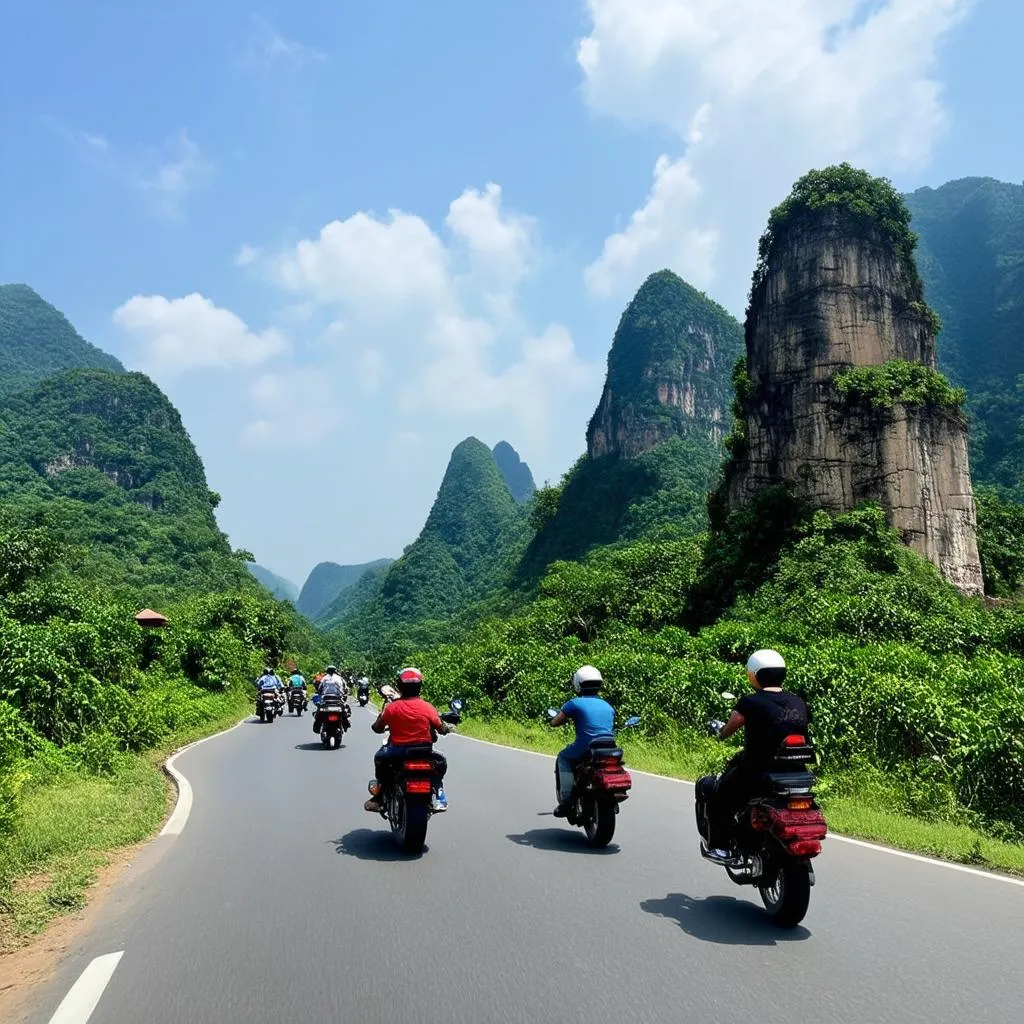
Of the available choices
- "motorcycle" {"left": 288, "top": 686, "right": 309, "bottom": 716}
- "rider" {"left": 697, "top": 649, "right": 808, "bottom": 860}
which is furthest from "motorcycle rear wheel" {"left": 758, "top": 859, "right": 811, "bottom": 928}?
"motorcycle" {"left": 288, "top": 686, "right": 309, "bottom": 716}

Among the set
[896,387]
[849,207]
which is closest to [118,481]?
[849,207]

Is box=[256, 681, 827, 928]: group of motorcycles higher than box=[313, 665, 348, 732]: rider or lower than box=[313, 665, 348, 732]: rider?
lower

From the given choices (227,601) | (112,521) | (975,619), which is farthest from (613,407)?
(975,619)

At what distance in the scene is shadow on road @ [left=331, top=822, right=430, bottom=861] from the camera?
6.46m

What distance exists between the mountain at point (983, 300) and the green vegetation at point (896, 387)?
1599 inches

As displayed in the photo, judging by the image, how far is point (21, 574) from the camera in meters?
24.5

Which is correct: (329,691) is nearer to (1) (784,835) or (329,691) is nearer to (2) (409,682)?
(2) (409,682)

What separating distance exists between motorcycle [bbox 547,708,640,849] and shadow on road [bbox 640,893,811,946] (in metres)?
1.31

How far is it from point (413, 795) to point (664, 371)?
119 m

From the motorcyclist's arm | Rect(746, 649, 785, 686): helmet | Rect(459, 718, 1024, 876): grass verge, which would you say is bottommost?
Rect(459, 718, 1024, 876): grass verge

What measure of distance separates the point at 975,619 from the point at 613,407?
9786 centimetres

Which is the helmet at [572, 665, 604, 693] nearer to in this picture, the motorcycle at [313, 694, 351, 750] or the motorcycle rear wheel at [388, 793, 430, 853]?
the motorcycle rear wheel at [388, 793, 430, 853]

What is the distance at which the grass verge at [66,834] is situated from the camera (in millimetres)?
5129

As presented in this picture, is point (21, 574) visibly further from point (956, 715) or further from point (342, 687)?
point (956, 715)
